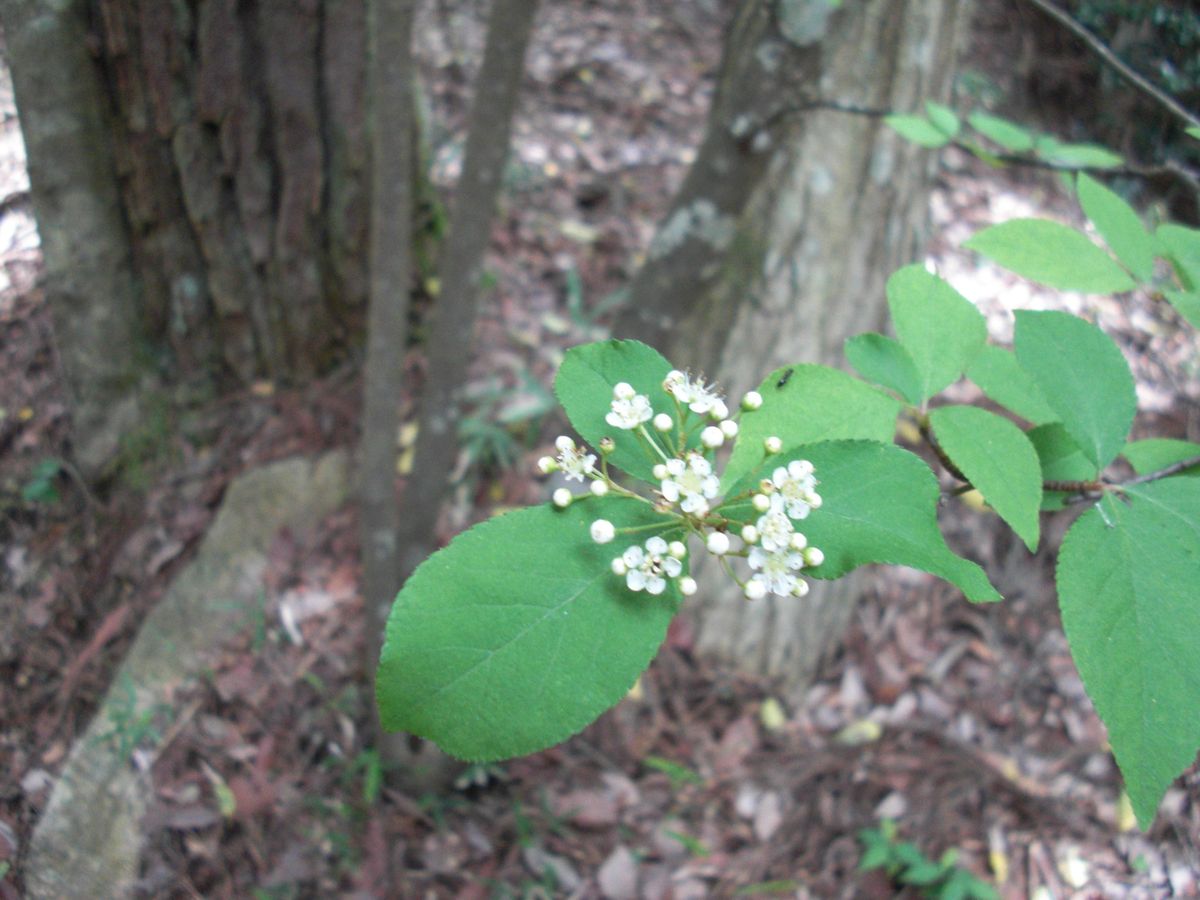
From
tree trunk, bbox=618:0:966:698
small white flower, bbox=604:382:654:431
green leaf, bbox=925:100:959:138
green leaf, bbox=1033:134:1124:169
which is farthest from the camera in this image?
tree trunk, bbox=618:0:966:698

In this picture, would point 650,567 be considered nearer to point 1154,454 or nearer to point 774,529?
point 774,529

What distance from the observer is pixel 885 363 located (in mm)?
1044

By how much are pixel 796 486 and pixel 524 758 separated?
2.31 metres

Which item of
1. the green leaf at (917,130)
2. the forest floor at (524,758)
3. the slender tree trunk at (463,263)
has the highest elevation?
the green leaf at (917,130)

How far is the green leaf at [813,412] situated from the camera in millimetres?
900

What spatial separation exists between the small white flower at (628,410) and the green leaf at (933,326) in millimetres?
376

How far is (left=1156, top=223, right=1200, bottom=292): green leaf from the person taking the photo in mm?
1010

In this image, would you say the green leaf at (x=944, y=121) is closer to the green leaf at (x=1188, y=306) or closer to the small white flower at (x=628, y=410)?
the green leaf at (x=1188, y=306)

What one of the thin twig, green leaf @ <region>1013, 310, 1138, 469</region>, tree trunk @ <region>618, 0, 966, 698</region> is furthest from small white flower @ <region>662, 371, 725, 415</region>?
tree trunk @ <region>618, 0, 966, 698</region>

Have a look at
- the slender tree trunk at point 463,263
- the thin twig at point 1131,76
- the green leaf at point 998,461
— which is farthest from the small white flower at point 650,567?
the slender tree trunk at point 463,263

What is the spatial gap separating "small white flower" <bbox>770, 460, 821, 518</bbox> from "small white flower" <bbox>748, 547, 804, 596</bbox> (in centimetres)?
5

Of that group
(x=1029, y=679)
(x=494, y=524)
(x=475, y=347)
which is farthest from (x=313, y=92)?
(x=1029, y=679)

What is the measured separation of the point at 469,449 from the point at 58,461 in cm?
140

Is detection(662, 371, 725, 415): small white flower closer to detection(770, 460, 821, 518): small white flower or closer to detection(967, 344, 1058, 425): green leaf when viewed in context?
detection(770, 460, 821, 518): small white flower
